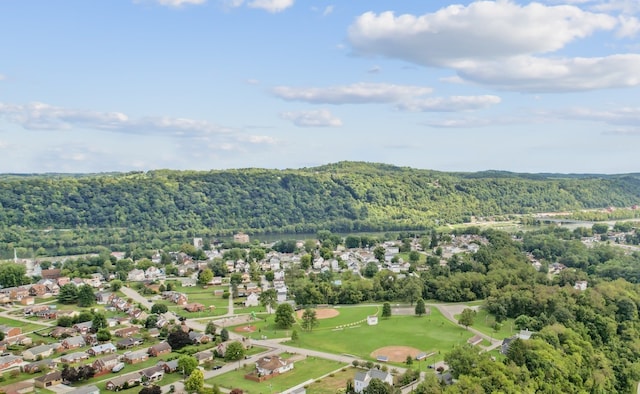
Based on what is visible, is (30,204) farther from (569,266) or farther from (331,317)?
(569,266)

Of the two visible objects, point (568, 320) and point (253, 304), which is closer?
point (568, 320)

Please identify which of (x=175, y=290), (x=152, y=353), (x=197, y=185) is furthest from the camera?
(x=197, y=185)

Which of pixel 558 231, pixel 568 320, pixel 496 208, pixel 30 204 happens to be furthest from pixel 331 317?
pixel 496 208

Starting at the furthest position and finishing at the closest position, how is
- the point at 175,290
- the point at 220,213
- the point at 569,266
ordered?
the point at 220,213 → the point at 569,266 → the point at 175,290

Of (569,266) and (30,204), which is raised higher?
(30,204)

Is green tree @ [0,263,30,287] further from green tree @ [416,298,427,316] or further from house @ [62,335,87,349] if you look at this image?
green tree @ [416,298,427,316]

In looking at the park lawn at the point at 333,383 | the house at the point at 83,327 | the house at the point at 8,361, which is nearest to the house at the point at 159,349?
the house at the point at 83,327

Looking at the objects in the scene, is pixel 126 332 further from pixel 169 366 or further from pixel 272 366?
pixel 272 366

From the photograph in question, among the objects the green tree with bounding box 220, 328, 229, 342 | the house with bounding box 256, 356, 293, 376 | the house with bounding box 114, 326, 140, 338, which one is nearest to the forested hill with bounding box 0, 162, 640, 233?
the house with bounding box 114, 326, 140, 338

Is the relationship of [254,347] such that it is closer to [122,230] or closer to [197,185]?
[122,230]
